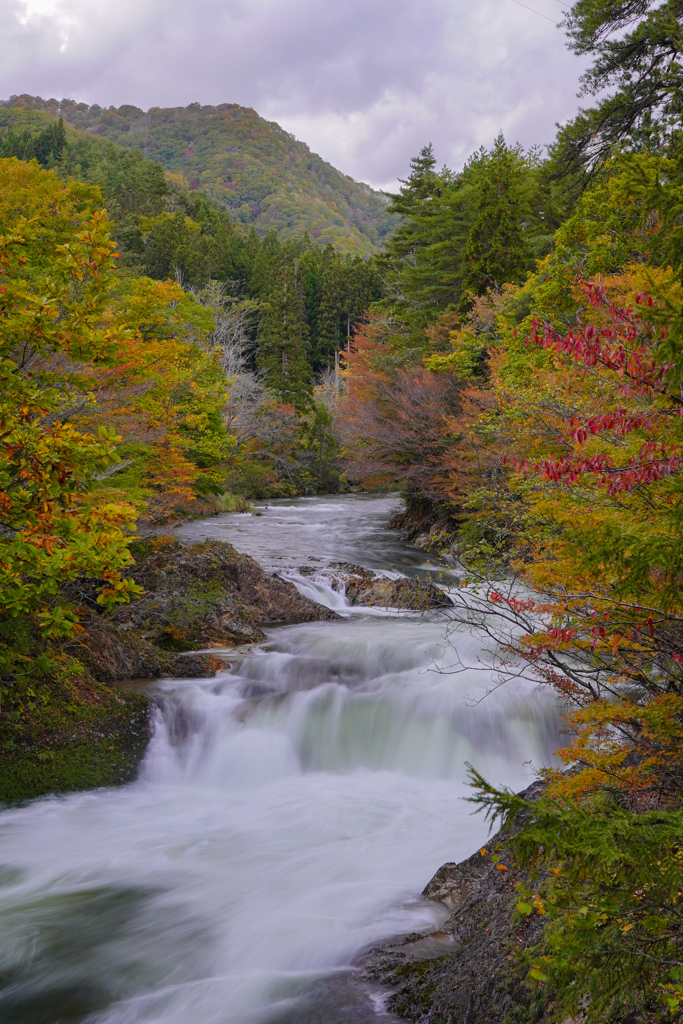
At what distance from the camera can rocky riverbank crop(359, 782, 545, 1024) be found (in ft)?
10.6

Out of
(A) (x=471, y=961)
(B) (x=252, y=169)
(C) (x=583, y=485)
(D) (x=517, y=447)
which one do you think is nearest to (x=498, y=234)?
(D) (x=517, y=447)

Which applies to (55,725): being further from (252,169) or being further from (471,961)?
(252,169)

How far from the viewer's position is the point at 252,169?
545ft

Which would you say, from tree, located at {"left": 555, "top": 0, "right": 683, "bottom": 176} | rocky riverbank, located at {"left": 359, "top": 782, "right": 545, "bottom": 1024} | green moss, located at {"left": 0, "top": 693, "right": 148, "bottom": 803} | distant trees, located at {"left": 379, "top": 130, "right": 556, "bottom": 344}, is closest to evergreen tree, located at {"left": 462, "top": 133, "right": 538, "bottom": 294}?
distant trees, located at {"left": 379, "top": 130, "right": 556, "bottom": 344}

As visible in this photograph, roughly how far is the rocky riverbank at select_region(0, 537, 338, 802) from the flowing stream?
308 mm

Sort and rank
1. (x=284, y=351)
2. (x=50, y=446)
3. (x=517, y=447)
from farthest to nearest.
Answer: (x=284, y=351) → (x=517, y=447) → (x=50, y=446)

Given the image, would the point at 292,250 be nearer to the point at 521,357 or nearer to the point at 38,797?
the point at 521,357

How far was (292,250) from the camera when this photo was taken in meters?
68.0

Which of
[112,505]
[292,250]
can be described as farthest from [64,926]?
[292,250]

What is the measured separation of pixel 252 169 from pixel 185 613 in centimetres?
17925

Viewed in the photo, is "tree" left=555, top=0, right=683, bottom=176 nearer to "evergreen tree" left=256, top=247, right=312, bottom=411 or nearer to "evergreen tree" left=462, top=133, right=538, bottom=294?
"evergreen tree" left=462, top=133, right=538, bottom=294

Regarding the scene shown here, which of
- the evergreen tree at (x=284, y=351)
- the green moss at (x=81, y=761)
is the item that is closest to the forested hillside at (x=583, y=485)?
the green moss at (x=81, y=761)

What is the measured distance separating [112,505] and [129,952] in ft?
11.6

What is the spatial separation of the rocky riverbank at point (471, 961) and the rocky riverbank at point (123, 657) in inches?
165
